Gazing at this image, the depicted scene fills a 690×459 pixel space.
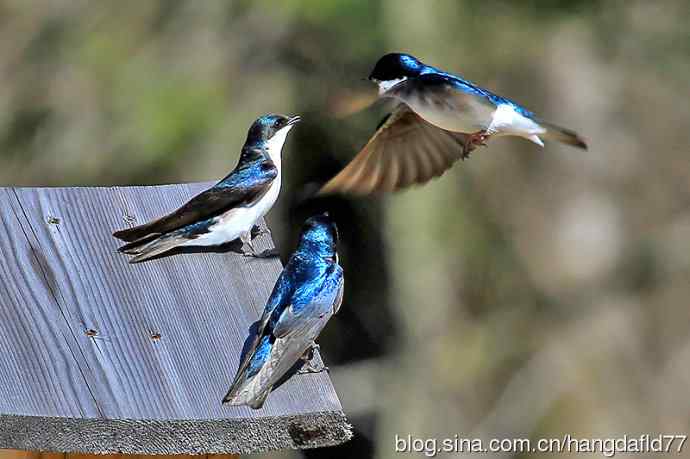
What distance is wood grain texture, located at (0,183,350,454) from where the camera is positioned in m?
2.73

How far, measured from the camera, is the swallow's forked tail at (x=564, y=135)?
6.81ft

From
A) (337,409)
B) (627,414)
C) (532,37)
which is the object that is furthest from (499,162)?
(337,409)

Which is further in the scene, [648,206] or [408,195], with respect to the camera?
[648,206]

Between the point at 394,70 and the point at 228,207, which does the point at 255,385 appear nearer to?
the point at 228,207

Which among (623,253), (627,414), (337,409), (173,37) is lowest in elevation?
(627,414)

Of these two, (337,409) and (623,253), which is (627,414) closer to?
(623,253)

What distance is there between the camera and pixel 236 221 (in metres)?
3.05

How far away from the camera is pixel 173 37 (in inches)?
255

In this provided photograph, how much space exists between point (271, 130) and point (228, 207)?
0.60ft

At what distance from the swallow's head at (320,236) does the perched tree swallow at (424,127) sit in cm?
29

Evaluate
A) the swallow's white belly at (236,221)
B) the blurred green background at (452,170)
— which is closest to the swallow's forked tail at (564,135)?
the swallow's white belly at (236,221)

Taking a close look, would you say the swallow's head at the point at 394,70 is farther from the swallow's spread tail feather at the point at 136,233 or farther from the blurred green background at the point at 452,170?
the blurred green background at the point at 452,170

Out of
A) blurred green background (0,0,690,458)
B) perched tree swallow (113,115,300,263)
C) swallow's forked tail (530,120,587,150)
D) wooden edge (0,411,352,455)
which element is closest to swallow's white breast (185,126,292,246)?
perched tree swallow (113,115,300,263)

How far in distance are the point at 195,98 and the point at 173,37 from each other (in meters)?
0.52
